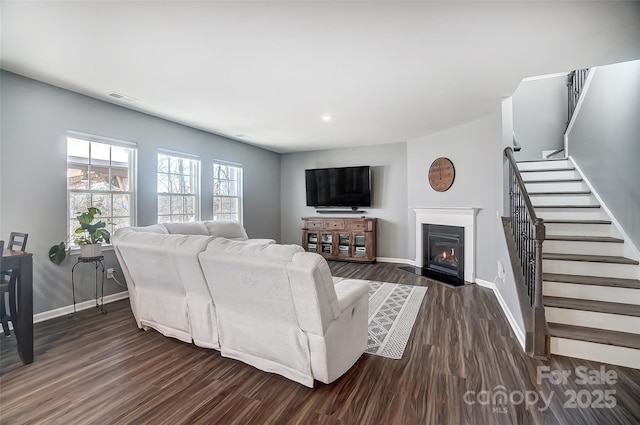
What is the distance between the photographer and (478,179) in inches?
177

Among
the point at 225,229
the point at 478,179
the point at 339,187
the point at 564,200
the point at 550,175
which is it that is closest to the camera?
the point at 564,200

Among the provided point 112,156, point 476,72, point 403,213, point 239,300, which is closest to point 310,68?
point 476,72

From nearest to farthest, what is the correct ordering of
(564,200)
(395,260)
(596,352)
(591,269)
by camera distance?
(596,352) → (591,269) → (564,200) → (395,260)

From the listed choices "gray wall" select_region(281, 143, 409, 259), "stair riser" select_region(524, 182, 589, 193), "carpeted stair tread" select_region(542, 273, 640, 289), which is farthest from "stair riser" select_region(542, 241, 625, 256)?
"gray wall" select_region(281, 143, 409, 259)

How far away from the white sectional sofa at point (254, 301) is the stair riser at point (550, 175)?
3503 millimetres

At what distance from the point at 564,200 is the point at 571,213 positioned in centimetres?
27

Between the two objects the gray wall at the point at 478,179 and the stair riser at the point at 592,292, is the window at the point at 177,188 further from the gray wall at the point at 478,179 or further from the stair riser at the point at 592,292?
the stair riser at the point at 592,292

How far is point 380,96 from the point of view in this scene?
Result: 3.44 m

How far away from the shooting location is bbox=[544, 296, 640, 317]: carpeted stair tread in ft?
7.91

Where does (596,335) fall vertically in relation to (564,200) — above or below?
below

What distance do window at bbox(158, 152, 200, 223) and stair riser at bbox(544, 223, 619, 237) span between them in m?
5.38

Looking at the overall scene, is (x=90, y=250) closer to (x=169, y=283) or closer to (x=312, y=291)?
(x=169, y=283)

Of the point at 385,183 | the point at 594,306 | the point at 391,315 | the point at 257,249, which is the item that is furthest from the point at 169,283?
the point at 385,183

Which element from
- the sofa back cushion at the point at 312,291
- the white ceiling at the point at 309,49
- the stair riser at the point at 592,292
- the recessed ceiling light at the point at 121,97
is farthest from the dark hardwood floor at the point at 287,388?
the recessed ceiling light at the point at 121,97
